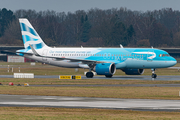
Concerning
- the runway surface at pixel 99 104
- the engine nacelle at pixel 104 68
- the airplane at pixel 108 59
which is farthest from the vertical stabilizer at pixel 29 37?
the runway surface at pixel 99 104

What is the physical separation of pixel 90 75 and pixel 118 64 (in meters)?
4.80

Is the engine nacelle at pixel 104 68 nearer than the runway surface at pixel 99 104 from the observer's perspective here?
No

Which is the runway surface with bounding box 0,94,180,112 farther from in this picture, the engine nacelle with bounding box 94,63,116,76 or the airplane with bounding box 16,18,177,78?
the airplane with bounding box 16,18,177,78

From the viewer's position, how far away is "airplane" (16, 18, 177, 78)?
57469mm

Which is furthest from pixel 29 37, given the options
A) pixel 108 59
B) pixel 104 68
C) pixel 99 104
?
pixel 99 104

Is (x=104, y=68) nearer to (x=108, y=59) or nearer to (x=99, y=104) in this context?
(x=108, y=59)

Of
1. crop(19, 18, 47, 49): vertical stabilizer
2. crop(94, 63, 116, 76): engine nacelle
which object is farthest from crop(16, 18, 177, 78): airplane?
crop(19, 18, 47, 49): vertical stabilizer

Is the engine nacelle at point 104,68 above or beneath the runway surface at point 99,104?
above

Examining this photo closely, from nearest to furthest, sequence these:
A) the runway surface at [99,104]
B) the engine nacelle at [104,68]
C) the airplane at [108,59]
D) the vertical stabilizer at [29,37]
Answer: the runway surface at [99,104]
the engine nacelle at [104,68]
the airplane at [108,59]
the vertical stabilizer at [29,37]

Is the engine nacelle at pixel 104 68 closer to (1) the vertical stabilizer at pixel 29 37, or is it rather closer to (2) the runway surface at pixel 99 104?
(1) the vertical stabilizer at pixel 29 37

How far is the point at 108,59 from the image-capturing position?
5916 cm

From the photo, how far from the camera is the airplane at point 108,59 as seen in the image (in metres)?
57.5

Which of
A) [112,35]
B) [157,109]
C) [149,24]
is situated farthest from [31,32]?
[149,24]

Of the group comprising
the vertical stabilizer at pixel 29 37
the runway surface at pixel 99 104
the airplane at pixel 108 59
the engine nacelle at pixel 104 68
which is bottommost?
the runway surface at pixel 99 104
